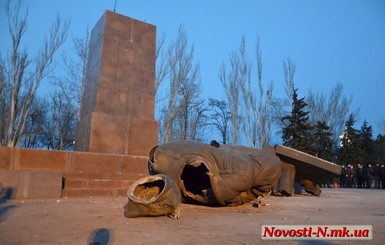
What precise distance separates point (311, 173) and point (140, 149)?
19.4 feet

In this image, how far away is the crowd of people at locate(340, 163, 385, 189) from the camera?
2303 cm

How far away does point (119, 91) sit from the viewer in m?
10.7

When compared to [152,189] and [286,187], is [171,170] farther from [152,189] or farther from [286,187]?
[286,187]

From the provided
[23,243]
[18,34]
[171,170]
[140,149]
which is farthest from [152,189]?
[18,34]

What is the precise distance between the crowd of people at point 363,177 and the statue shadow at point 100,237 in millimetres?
21997

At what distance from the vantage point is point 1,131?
78.9 feet

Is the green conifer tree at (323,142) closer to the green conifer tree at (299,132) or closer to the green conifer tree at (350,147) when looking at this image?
the green conifer tree at (299,132)

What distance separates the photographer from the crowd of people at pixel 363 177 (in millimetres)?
23031

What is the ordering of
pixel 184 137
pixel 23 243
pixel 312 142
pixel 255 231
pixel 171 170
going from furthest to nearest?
1. pixel 184 137
2. pixel 312 142
3. pixel 171 170
4. pixel 255 231
5. pixel 23 243

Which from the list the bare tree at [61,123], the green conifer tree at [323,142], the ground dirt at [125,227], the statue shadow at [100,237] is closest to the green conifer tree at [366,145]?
the green conifer tree at [323,142]

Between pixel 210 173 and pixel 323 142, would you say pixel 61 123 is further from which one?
pixel 210 173

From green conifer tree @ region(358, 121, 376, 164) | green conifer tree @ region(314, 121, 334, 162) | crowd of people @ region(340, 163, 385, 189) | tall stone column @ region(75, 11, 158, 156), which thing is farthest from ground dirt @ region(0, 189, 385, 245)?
green conifer tree @ region(358, 121, 376, 164)

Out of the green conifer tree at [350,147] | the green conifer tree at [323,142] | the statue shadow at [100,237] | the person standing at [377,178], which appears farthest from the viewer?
the green conifer tree at [350,147]

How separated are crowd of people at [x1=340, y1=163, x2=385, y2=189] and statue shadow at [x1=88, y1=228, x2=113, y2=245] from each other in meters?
22.0
